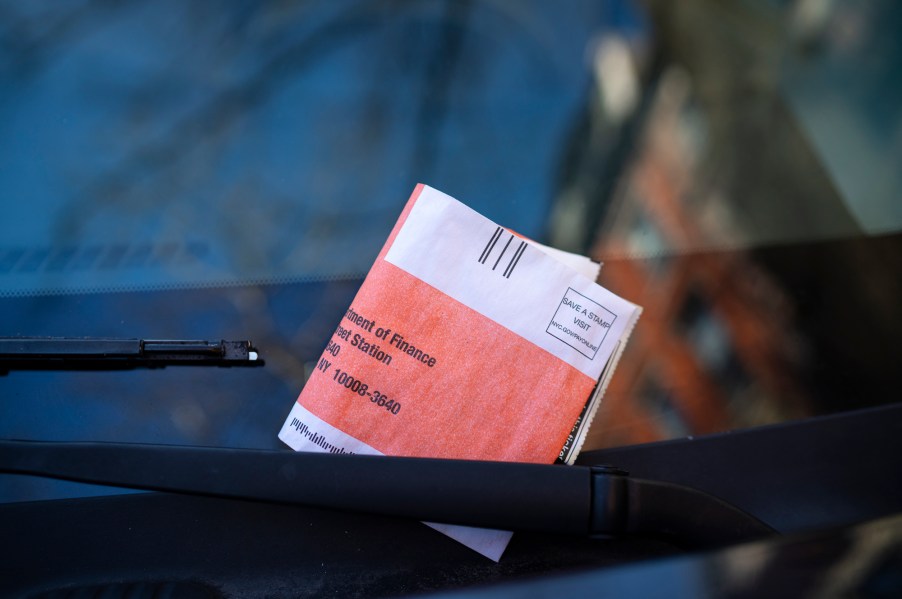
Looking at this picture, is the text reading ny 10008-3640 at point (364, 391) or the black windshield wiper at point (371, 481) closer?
the black windshield wiper at point (371, 481)

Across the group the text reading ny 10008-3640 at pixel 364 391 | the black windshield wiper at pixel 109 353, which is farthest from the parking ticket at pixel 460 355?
the black windshield wiper at pixel 109 353

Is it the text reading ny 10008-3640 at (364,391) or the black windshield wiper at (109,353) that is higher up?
the text reading ny 10008-3640 at (364,391)

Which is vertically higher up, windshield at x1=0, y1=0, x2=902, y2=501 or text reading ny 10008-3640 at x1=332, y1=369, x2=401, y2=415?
windshield at x1=0, y1=0, x2=902, y2=501

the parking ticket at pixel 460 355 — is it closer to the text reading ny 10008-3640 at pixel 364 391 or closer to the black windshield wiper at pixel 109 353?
the text reading ny 10008-3640 at pixel 364 391

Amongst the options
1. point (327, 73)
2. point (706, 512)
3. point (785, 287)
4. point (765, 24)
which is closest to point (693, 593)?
point (706, 512)

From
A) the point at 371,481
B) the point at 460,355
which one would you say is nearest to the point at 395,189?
the point at 460,355

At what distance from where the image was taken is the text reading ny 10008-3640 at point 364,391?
0.94 meters

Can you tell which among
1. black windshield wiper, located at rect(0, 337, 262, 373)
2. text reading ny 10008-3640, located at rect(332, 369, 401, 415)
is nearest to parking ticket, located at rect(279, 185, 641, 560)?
text reading ny 10008-3640, located at rect(332, 369, 401, 415)

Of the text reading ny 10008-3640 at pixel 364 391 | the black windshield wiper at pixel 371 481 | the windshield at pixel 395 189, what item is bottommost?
the black windshield wiper at pixel 371 481

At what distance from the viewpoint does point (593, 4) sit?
106 centimetres

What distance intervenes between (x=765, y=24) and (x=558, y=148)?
0.37 metres

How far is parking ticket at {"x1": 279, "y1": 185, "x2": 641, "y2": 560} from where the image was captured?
36.8 inches

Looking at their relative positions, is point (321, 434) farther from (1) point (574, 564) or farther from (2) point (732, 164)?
(2) point (732, 164)

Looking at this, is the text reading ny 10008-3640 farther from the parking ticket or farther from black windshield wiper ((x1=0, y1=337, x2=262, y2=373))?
black windshield wiper ((x1=0, y1=337, x2=262, y2=373))
